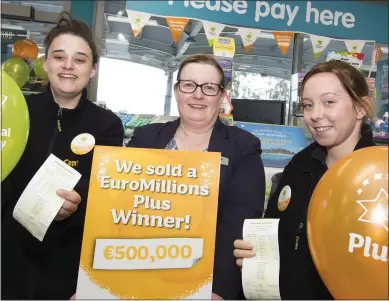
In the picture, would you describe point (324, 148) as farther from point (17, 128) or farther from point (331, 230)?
point (17, 128)

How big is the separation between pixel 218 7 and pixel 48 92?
267 centimetres

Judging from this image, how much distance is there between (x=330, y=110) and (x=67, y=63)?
1044 millimetres

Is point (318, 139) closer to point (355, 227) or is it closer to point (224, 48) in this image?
point (355, 227)

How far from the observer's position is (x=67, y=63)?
1.60 metres

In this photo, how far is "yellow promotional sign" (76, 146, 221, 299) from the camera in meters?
1.18

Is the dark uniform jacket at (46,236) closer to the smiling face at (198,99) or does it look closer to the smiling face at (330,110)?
the smiling face at (198,99)

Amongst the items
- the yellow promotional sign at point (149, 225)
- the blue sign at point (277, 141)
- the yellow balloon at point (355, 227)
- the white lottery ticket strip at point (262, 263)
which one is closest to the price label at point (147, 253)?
the yellow promotional sign at point (149, 225)

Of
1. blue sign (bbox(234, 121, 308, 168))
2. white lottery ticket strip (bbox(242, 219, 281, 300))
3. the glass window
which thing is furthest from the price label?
the glass window

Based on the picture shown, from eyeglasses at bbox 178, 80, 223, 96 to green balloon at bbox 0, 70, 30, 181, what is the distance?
0.61 m

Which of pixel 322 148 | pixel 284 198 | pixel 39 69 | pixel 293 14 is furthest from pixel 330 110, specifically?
pixel 39 69

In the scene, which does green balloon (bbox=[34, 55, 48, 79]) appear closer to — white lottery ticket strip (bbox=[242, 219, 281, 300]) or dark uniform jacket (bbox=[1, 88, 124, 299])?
dark uniform jacket (bbox=[1, 88, 124, 299])

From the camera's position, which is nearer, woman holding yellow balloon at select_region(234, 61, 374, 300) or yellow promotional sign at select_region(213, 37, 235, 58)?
woman holding yellow balloon at select_region(234, 61, 374, 300)

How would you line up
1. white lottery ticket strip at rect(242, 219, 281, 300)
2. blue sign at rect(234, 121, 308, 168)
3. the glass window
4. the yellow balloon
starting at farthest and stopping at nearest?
1. the glass window
2. blue sign at rect(234, 121, 308, 168)
3. white lottery ticket strip at rect(242, 219, 281, 300)
4. the yellow balloon

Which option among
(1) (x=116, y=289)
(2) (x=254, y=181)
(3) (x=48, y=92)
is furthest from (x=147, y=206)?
(3) (x=48, y=92)
